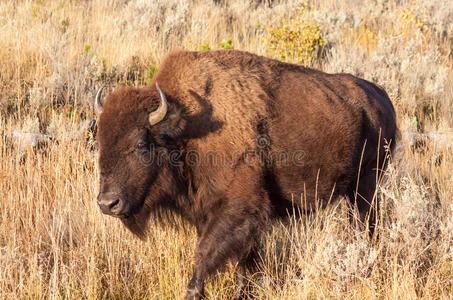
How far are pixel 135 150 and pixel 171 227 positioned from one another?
92cm

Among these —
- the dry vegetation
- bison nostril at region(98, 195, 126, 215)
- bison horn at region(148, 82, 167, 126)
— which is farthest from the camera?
the dry vegetation

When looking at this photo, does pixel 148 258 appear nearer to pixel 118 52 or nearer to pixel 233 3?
pixel 118 52

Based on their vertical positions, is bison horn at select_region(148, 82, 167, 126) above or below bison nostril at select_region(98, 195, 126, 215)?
above

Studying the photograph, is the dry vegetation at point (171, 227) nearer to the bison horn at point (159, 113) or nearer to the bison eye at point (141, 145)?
the bison eye at point (141, 145)

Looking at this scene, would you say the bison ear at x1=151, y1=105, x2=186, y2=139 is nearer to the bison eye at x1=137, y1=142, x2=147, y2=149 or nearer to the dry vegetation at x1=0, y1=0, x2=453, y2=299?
the bison eye at x1=137, y1=142, x2=147, y2=149

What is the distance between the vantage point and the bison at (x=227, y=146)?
3.36m

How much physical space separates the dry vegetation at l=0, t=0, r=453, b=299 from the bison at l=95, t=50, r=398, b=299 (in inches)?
14.3

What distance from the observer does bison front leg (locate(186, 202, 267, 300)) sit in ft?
11.0

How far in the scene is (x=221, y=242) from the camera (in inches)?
132

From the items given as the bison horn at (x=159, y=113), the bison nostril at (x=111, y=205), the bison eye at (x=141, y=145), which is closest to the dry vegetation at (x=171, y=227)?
the bison nostril at (x=111, y=205)

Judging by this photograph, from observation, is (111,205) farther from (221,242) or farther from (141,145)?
A: (221,242)

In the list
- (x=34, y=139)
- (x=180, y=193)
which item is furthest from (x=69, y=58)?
(x=180, y=193)

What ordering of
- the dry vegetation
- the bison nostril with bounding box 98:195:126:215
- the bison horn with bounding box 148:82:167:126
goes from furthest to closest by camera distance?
the dry vegetation
the bison horn with bounding box 148:82:167:126
the bison nostril with bounding box 98:195:126:215

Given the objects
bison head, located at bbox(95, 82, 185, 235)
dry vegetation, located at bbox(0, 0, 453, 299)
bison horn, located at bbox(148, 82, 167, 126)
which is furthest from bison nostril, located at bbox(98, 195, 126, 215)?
bison horn, located at bbox(148, 82, 167, 126)
